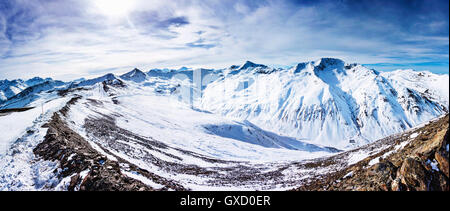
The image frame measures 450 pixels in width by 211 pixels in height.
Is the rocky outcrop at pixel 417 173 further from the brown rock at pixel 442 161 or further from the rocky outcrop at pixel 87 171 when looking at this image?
the rocky outcrop at pixel 87 171

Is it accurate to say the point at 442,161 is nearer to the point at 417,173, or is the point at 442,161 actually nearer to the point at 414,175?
the point at 417,173

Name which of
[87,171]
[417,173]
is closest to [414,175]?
[417,173]

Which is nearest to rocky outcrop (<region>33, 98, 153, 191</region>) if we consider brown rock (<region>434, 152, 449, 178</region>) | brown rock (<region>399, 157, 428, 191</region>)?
brown rock (<region>399, 157, 428, 191</region>)

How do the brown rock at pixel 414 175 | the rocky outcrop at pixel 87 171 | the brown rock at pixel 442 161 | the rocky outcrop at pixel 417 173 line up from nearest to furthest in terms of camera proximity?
1. the brown rock at pixel 442 161
2. the rocky outcrop at pixel 417 173
3. the brown rock at pixel 414 175
4. the rocky outcrop at pixel 87 171

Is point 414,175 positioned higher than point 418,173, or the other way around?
point 418,173

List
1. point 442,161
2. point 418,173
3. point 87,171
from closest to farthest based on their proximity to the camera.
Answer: point 442,161
point 418,173
point 87,171

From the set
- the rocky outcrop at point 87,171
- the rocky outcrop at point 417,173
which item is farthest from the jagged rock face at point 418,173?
the rocky outcrop at point 87,171

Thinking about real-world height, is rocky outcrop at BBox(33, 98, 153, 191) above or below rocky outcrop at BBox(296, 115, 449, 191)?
below

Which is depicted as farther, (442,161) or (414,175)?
(414,175)

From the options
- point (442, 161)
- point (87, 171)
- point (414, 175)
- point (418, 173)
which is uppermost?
point (442, 161)

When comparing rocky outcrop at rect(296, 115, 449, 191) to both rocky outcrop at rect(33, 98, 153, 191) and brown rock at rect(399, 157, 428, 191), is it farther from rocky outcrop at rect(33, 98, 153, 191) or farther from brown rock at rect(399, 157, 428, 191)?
rocky outcrop at rect(33, 98, 153, 191)

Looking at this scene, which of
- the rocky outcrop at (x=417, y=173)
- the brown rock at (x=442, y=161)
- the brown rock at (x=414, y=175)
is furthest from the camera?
the brown rock at (x=414, y=175)
